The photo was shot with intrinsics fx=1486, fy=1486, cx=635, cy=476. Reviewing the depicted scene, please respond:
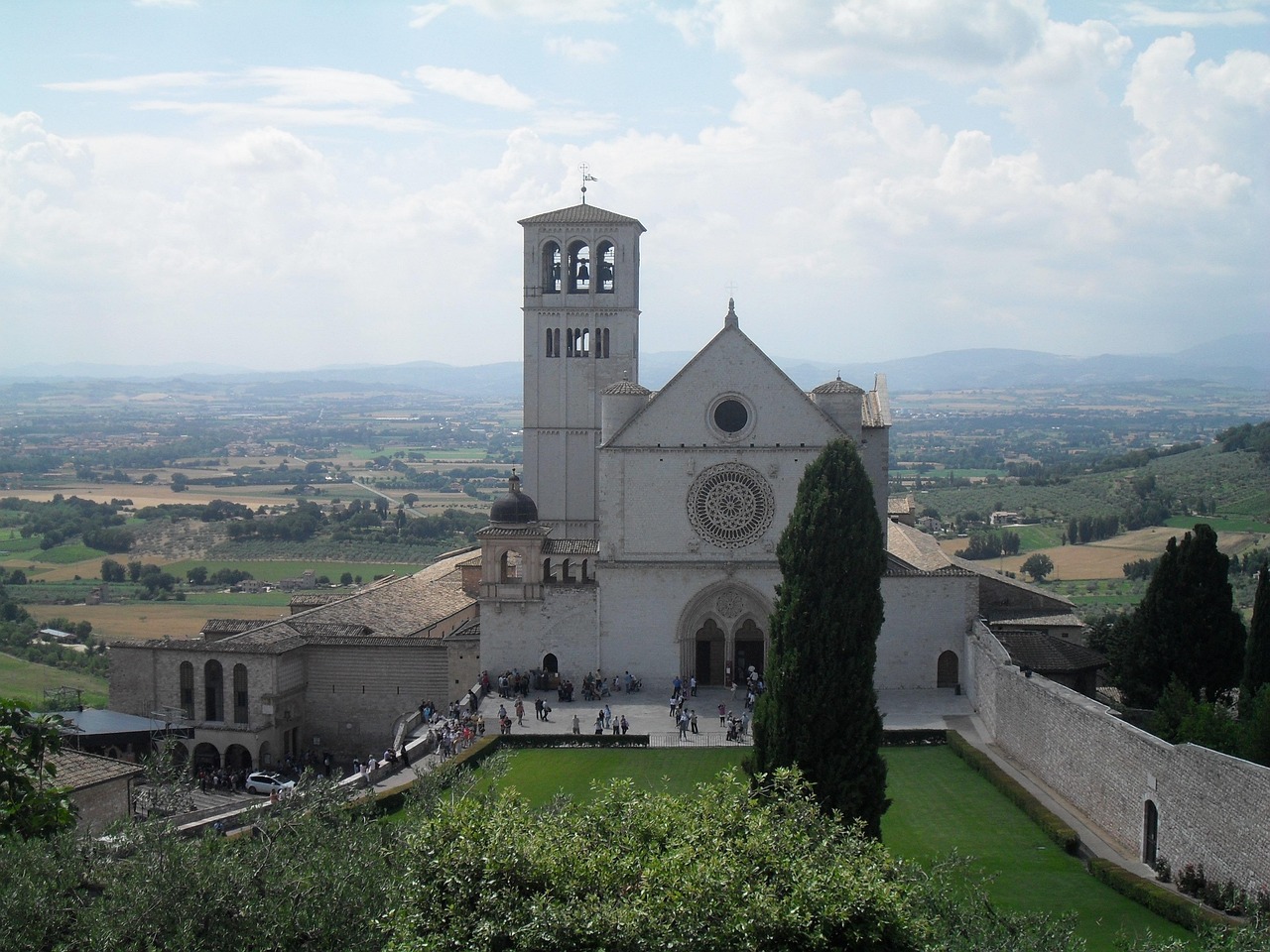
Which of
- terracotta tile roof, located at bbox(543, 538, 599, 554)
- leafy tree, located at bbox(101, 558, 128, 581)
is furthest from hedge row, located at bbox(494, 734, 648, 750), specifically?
leafy tree, located at bbox(101, 558, 128, 581)

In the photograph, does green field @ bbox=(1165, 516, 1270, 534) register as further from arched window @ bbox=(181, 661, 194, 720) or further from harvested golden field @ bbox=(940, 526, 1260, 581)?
arched window @ bbox=(181, 661, 194, 720)

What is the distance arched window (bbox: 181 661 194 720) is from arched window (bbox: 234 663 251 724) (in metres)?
1.34

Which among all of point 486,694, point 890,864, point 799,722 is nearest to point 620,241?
point 486,694

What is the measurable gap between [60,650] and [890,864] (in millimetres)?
57782

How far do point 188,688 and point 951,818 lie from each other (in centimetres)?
2190

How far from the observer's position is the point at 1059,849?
26.1 meters

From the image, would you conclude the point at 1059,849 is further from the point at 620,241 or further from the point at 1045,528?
the point at 1045,528

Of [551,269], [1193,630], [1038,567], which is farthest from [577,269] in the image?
[1038,567]

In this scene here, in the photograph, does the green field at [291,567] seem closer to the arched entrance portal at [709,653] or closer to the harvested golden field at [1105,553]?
the harvested golden field at [1105,553]

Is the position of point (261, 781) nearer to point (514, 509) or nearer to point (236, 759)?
point (236, 759)

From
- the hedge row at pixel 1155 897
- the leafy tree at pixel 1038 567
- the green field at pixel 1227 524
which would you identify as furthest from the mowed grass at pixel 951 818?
the leafy tree at pixel 1038 567

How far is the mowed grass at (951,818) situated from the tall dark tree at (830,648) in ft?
6.09

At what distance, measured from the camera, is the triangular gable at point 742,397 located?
134 ft

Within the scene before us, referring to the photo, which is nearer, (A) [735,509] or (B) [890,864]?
(B) [890,864]
